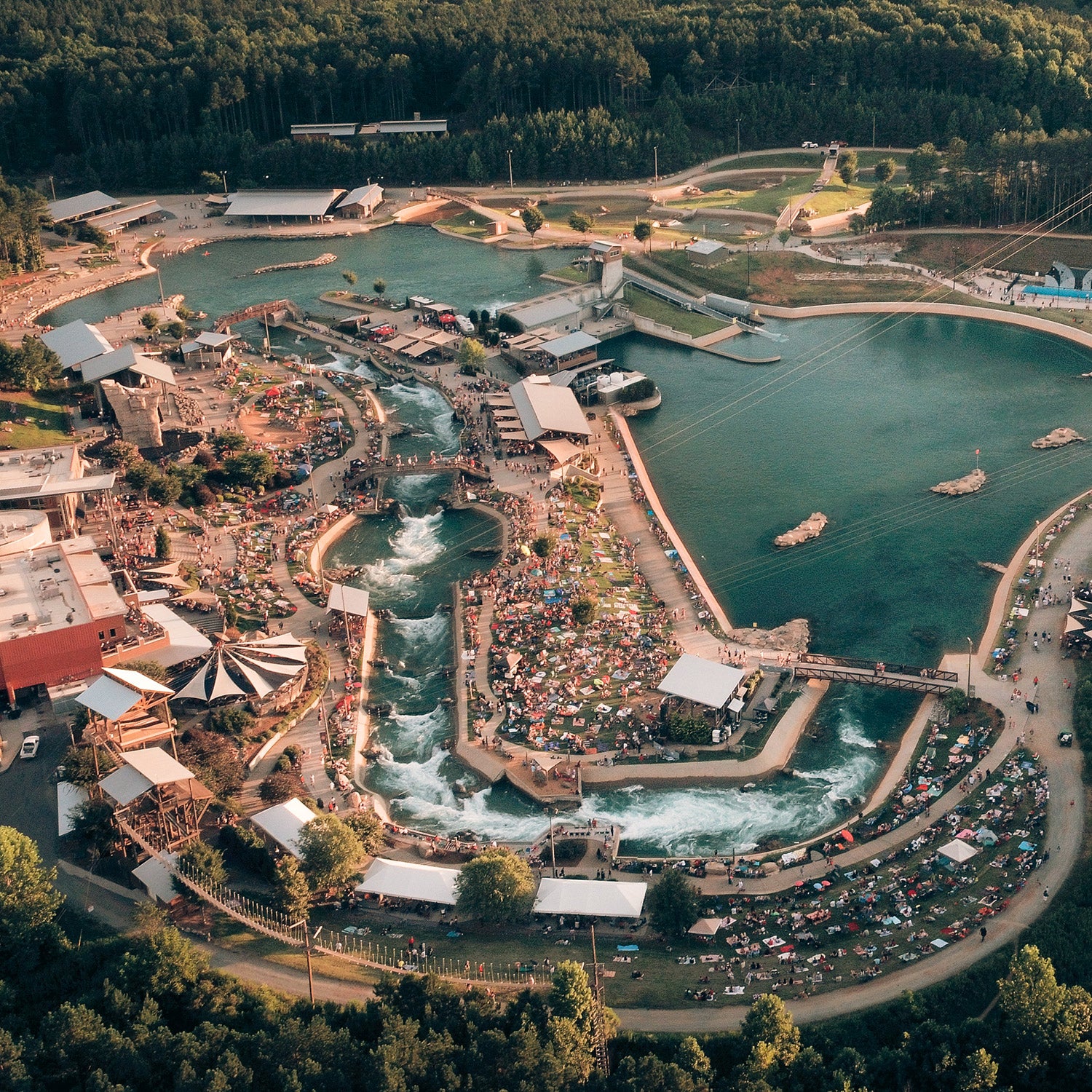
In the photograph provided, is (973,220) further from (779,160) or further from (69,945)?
(69,945)

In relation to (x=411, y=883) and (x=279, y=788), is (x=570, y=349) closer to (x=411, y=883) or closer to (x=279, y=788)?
(x=279, y=788)

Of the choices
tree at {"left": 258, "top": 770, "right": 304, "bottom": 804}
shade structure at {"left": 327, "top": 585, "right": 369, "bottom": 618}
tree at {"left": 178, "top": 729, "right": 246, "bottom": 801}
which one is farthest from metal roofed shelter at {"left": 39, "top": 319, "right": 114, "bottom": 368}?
tree at {"left": 258, "top": 770, "right": 304, "bottom": 804}

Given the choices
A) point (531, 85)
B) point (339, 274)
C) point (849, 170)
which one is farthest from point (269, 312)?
point (849, 170)

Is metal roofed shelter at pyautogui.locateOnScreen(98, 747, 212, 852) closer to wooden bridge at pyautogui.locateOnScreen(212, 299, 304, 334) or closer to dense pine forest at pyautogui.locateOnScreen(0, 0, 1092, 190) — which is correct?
wooden bridge at pyautogui.locateOnScreen(212, 299, 304, 334)

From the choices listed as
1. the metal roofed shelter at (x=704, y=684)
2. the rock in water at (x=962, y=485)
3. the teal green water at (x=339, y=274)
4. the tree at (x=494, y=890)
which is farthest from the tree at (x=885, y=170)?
the tree at (x=494, y=890)

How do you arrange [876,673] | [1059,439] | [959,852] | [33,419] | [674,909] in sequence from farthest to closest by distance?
[33,419] → [1059,439] → [876,673] → [959,852] → [674,909]
